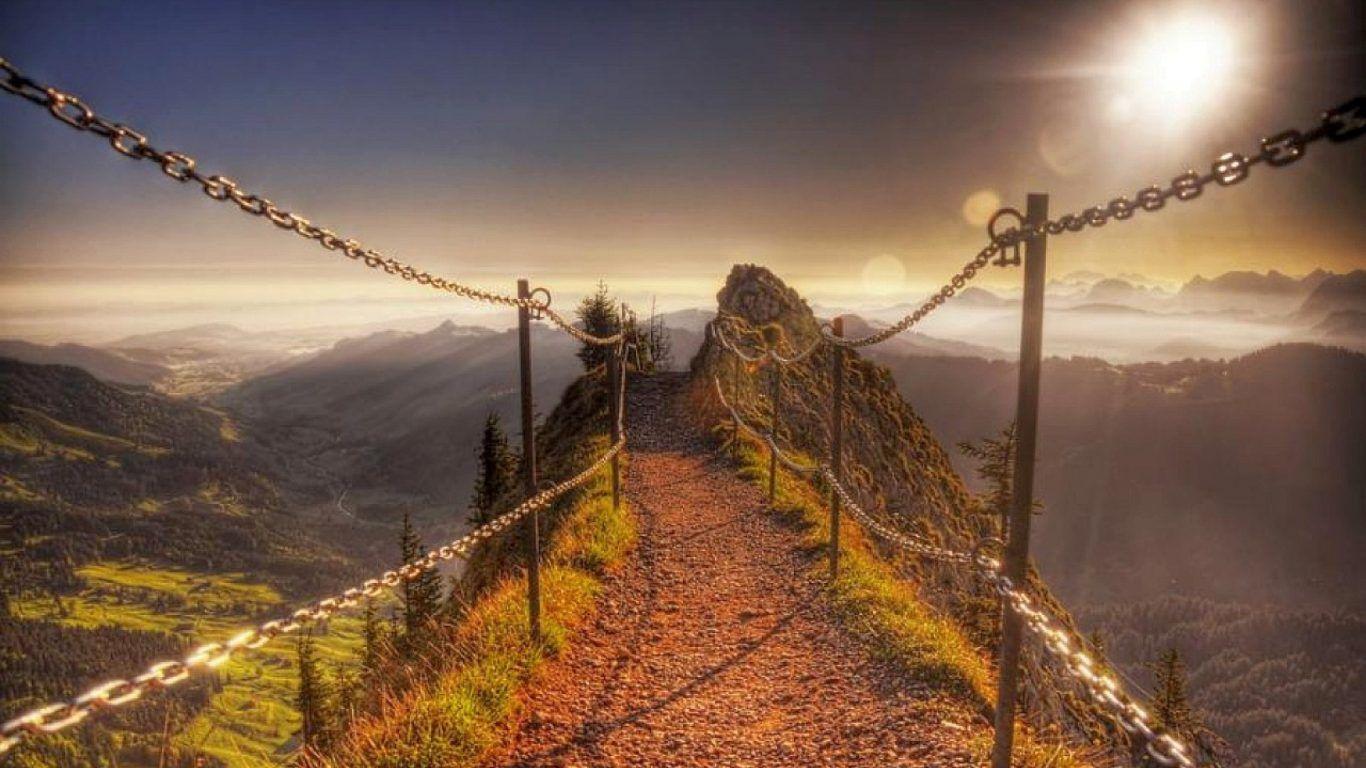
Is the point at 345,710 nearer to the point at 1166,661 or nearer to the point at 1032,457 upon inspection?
the point at 1032,457

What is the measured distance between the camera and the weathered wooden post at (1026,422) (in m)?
4.07

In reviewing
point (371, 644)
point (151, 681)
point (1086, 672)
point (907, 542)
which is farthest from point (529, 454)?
point (371, 644)

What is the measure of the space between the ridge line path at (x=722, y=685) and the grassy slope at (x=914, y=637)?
20 centimetres

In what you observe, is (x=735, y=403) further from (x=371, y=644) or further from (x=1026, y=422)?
(x=371, y=644)

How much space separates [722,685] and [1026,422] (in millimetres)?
4342

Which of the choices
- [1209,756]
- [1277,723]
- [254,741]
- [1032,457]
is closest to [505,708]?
[1032,457]

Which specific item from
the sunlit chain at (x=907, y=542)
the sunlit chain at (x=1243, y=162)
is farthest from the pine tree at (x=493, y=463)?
the sunlit chain at (x=1243, y=162)

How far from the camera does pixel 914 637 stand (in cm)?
733

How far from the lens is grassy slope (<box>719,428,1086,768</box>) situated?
537cm

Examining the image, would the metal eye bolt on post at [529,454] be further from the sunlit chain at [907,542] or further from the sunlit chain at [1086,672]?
the sunlit chain at [1086,672]

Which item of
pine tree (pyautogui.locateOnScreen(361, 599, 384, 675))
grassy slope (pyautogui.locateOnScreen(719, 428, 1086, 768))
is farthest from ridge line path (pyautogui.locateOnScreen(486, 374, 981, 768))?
pine tree (pyautogui.locateOnScreen(361, 599, 384, 675))

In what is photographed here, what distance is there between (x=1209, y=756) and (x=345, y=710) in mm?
12890

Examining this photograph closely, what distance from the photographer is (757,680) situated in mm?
7043

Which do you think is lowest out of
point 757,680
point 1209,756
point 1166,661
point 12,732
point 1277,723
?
point 1277,723
